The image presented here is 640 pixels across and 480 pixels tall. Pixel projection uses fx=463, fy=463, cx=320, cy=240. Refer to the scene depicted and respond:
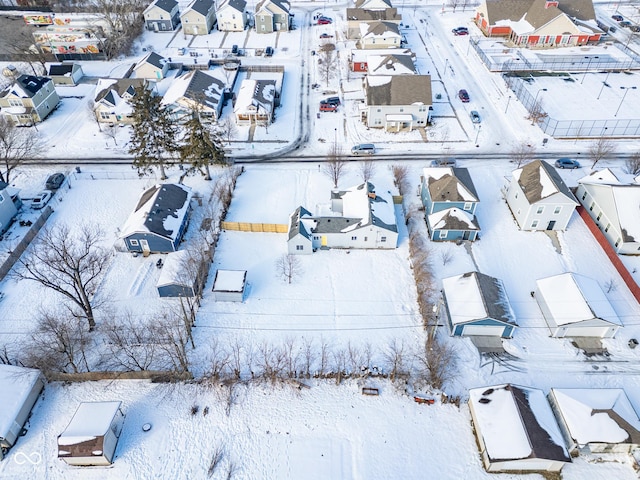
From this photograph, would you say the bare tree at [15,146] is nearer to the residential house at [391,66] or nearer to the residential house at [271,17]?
the residential house at [391,66]

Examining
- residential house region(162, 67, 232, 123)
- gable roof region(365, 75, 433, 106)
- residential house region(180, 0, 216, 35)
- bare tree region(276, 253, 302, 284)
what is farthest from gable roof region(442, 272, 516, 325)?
residential house region(180, 0, 216, 35)

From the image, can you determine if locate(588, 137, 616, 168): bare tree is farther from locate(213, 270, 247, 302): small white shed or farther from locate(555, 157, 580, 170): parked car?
locate(213, 270, 247, 302): small white shed

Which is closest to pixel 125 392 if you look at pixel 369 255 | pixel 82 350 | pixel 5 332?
pixel 82 350

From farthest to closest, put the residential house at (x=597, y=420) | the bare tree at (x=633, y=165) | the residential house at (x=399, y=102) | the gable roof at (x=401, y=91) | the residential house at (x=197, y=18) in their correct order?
the residential house at (x=197, y=18) → the residential house at (x=399, y=102) → the gable roof at (x=401, y=91) → the bare tree at (x=633, y=165) → the residential house at (x=597, y=420)

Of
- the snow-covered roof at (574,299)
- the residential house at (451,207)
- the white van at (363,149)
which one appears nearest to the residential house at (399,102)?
the white van at (363,149)

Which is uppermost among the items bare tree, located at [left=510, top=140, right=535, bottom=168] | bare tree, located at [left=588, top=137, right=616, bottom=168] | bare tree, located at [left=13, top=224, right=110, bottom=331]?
bare tree, located at [left=588, top=137, right=616, bottom=168]

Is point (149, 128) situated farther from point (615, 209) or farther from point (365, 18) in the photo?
point (365, 18)

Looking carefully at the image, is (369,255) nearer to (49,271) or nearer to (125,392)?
(125,392)
